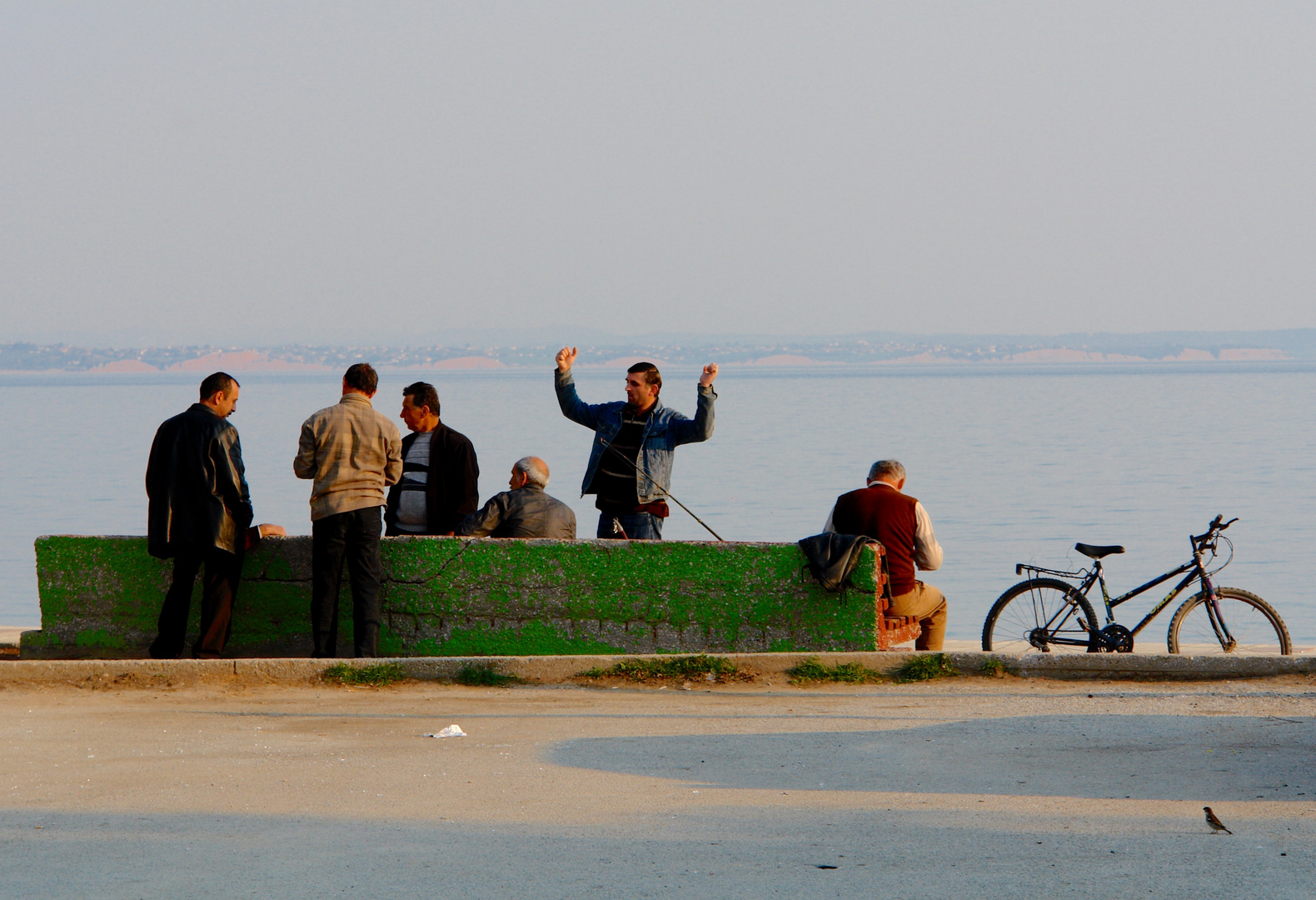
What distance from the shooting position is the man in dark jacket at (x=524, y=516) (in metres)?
8.31

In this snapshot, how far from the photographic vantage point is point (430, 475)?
8344 mm

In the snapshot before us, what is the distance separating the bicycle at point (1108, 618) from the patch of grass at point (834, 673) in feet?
5.89

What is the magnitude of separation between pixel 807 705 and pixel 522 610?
69.1 inches

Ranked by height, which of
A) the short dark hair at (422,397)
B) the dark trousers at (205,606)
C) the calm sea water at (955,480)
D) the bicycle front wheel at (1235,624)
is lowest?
the calm sea water at (955,480)

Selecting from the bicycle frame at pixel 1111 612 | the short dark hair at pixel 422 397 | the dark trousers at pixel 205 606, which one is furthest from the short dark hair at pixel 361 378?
the bicycle frame at pixel 1111 612

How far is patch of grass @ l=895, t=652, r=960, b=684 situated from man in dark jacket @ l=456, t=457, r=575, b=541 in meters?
1.96

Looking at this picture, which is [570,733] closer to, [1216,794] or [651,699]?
[651,699]

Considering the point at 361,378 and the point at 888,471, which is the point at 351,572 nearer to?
the point at 361,378

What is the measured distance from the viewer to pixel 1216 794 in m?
5.50

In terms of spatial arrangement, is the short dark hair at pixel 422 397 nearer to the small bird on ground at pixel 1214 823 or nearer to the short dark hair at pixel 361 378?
the short dark hair at pixel 361 378

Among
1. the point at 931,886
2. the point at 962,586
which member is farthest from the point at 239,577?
the point at 962,586

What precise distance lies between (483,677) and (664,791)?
2.37 meters

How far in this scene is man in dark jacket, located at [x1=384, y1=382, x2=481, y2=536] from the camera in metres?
8.29

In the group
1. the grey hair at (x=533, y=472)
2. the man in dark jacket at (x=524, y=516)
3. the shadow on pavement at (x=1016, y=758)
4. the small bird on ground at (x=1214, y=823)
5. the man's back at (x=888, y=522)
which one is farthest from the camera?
the grey hair at (x=533, y=472)
